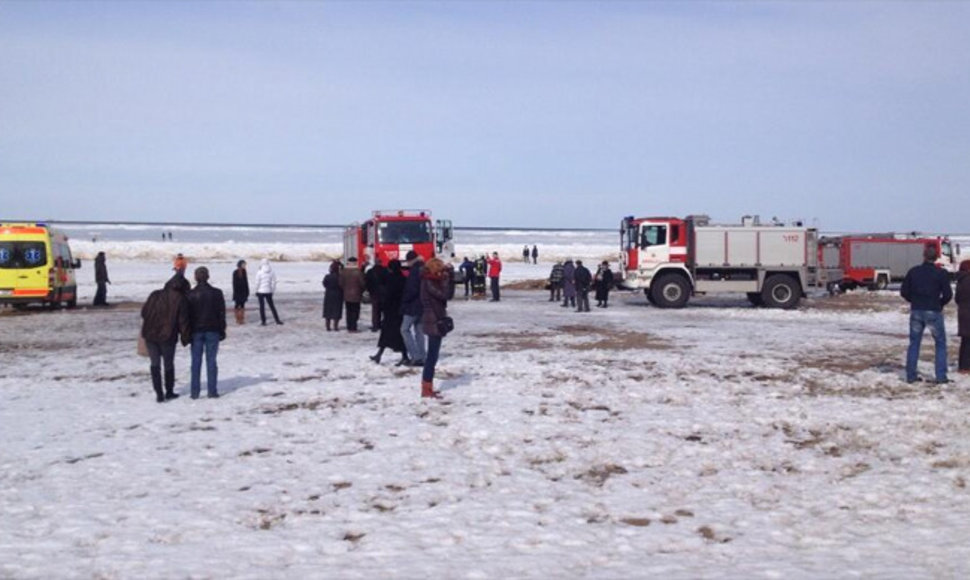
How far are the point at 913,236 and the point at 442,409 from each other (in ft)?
142

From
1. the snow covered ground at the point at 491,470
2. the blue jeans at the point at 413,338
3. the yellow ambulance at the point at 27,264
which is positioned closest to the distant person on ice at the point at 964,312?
the snow covered ground at the point at 491,470

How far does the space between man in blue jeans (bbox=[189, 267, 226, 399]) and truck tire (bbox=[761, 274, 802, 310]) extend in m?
22.2

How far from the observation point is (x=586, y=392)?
475 inches

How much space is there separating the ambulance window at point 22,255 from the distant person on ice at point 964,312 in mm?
24078

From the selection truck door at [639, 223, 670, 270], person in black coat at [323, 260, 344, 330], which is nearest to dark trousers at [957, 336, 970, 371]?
person in black coat at [323, 260, 344, 330]

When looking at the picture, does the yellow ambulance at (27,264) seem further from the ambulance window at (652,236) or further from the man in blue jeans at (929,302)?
the man in blue jeans at (929,302)

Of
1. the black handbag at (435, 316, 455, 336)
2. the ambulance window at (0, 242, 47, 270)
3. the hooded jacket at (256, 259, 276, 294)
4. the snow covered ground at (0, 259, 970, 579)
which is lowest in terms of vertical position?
the snow covered ground at (0, 259, 970, 579)

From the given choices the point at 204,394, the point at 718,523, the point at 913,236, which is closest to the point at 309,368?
the point at 204,394

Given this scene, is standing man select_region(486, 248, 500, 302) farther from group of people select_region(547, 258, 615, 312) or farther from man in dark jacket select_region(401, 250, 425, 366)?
man in dark jacket select_region(401, 250, 425, 366)

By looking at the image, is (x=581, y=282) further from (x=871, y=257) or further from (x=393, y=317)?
(x=871, y=257)

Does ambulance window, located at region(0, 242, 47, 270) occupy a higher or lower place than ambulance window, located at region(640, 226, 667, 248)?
lower

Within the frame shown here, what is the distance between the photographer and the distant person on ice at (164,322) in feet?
37.3

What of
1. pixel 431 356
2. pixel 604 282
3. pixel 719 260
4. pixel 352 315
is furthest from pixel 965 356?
pixel 604 282

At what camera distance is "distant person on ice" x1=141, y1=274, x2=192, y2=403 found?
448 inches
